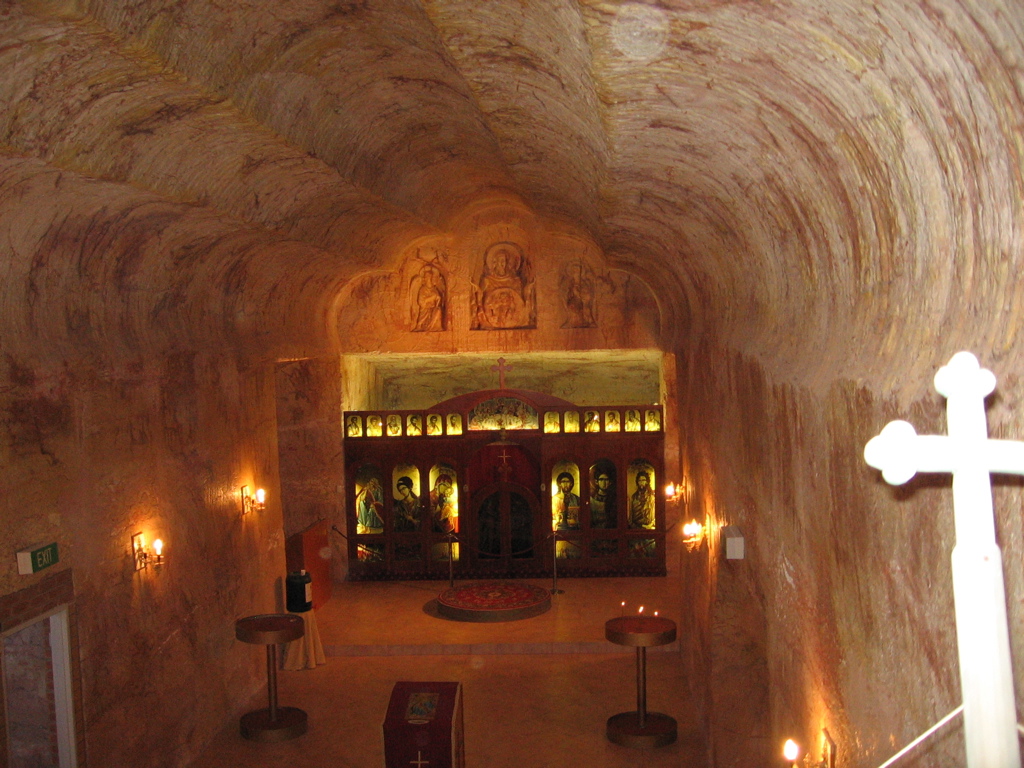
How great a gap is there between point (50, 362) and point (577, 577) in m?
9.94

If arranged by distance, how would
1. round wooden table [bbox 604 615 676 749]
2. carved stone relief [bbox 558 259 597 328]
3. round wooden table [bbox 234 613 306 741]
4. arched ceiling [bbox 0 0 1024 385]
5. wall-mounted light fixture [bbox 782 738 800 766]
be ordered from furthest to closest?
carved stone relief [bbox 558 259 597 328], round wooden table [bbox 234 613 306 741], round wooden table [bbox 604 615 676 749], wall-mounted light fixture [bbox 782 738 800 766], arched ceiling [bbox 0 0 1024 385]

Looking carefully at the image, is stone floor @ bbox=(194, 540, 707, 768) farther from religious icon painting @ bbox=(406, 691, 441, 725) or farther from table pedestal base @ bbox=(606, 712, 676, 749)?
religious icon painting @ bbox=(406, 691, 441, 725)

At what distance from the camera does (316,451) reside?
15.4 m

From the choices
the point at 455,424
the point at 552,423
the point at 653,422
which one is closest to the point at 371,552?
the point at 455,424

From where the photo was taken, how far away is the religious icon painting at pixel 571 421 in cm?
1571

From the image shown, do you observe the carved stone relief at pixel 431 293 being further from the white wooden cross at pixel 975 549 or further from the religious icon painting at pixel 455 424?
the white wooden cross at pixel 975 549

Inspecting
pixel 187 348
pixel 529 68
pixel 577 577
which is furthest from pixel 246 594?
pixel 529 68

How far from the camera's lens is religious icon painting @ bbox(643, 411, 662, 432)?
609 inches

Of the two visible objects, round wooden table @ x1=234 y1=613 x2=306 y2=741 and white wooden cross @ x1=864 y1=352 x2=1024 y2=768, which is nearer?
white wooden cross @ x1=864 y1=352 x2=1024 y2=768

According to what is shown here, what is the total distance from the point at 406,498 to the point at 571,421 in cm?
290

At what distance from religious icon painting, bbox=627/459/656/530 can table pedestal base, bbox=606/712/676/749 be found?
5.80 meters

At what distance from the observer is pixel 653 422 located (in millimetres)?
15508

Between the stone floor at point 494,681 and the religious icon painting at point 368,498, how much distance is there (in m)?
1.11

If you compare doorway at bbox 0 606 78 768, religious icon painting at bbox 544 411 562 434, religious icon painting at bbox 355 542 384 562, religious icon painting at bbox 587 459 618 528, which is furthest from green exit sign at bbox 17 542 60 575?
religious icon painting at bbox 587 459 618 528
